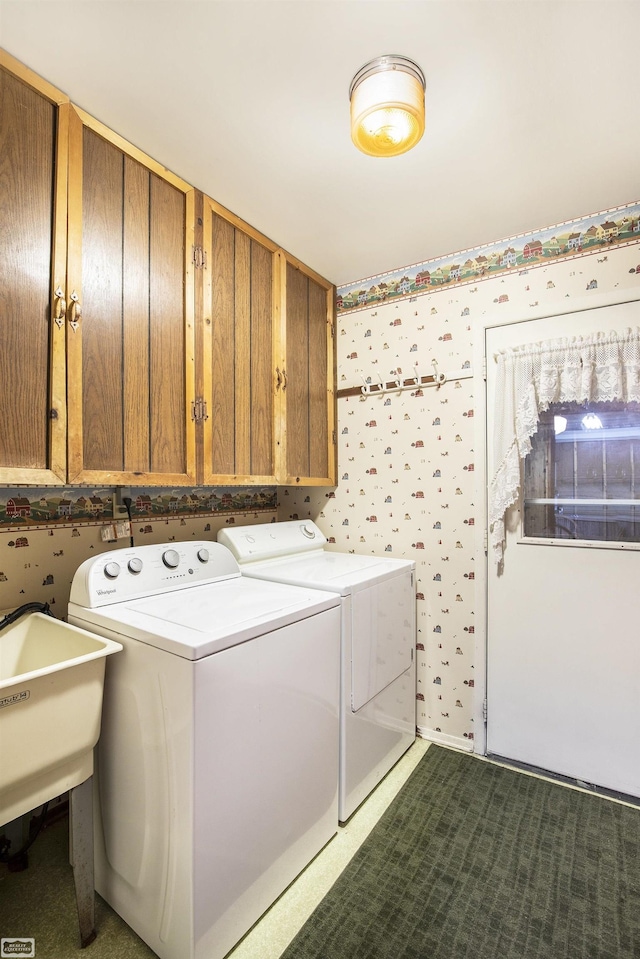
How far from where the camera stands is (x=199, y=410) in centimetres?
182

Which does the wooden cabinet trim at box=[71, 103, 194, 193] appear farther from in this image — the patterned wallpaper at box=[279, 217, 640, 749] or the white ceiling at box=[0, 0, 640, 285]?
the patterned wallpaper at box=[279, 217, 640, 749]

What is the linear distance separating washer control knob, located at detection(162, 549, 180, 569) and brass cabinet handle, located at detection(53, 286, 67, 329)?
0.85 metres

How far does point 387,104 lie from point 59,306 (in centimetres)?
109

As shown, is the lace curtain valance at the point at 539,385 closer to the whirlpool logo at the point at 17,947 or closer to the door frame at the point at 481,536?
the door frame at the point at 481,536

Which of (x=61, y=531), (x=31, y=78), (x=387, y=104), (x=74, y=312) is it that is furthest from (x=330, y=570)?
(x=31, y=78)

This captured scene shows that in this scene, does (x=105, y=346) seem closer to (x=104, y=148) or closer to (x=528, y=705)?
(x=104, y=148)

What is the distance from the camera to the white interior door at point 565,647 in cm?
194

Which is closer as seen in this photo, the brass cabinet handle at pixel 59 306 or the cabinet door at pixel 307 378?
the brass cabinet handle at pixel 59 306

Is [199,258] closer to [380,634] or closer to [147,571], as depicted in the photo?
[147,571]

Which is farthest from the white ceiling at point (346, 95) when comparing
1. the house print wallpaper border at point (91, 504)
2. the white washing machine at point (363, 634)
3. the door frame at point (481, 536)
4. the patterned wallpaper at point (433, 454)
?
the white washing machine at point (363, 634)

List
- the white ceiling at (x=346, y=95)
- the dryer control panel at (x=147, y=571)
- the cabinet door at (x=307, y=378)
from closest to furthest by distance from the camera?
the white ceiling at (x=346, y=95) → the dryer control panel at (x=147, y=571) → the cabinet door at (x=307, y=378)

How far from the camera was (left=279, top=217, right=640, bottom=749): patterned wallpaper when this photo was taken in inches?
88.4

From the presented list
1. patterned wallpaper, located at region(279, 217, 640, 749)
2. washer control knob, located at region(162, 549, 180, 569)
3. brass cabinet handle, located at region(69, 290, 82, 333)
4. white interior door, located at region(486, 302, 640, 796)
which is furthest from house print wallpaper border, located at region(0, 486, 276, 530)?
white interior door, located at region(486, 302, 640, 796)

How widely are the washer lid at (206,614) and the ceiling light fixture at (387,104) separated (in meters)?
1.44
